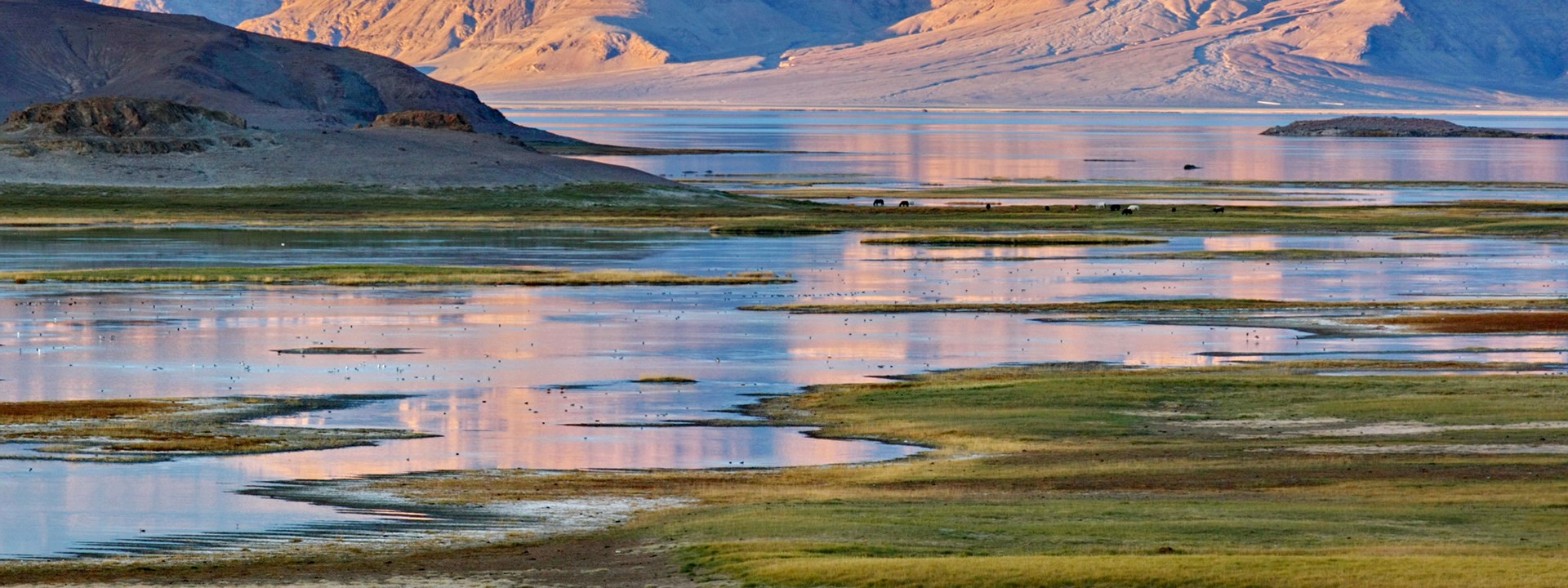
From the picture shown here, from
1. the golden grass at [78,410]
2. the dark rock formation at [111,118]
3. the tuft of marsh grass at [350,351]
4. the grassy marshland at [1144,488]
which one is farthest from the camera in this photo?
the dark rock formation at [111,118]

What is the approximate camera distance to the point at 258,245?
72562 millimetres

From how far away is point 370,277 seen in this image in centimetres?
5800

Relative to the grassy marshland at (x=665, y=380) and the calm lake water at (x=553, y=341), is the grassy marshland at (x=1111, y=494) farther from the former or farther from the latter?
the grassy marshland at (x=665, y=380)

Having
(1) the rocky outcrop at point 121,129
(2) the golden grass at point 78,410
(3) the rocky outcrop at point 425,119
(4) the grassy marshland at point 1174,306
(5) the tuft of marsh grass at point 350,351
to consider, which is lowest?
(2) the golden grass at point 78,410

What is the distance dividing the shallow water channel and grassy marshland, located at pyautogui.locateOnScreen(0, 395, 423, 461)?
0.71 m

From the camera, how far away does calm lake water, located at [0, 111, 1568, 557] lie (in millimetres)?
25312

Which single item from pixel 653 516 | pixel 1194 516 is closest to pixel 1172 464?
pixel 1194 516

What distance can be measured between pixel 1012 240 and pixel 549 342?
35.6 metres

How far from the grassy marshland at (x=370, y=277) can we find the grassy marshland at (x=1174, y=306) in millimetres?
7848

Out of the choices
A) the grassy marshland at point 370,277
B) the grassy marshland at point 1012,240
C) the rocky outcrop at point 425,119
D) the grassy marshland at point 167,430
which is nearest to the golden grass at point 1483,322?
the grassy marshland at point 370,277

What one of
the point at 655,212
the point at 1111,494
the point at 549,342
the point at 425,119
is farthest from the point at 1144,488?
the point at 425,119

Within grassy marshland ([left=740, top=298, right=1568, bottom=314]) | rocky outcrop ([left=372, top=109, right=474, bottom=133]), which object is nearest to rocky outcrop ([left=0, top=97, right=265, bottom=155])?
rocky outcrop ([left=372, top=109, right=474, bottom=133])

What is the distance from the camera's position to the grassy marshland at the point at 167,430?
27.2 metres

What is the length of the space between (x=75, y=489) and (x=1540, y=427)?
17135mm
